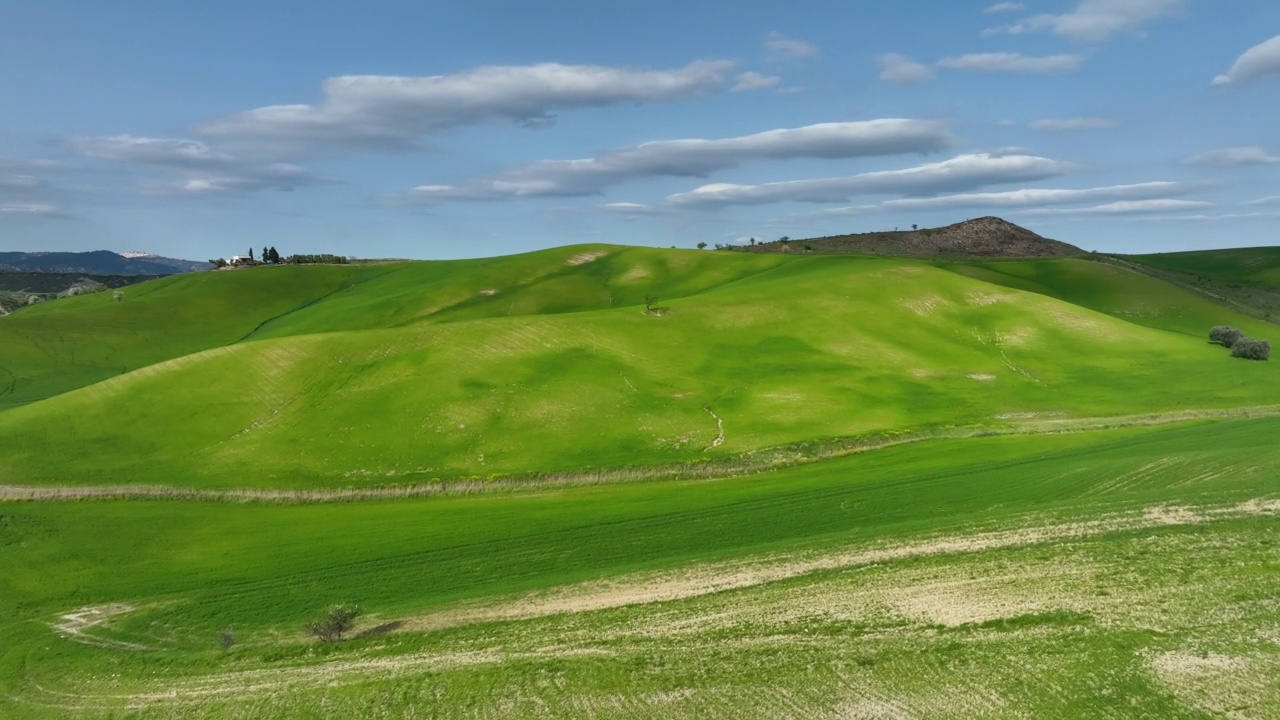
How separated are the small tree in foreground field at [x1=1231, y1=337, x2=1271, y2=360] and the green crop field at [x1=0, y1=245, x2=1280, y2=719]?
13.4 ft

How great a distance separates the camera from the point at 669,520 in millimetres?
41594


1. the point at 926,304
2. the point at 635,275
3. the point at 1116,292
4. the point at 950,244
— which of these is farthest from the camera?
the point at 950,244

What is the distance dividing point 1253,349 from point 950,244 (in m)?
104

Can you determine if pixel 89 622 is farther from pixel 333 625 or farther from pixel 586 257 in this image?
pixel 586 257

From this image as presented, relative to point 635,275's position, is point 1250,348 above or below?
below

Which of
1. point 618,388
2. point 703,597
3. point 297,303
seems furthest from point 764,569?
point 297,303

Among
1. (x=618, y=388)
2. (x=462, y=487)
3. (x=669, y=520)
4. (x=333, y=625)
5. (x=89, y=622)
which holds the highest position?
(x=618, y=388)

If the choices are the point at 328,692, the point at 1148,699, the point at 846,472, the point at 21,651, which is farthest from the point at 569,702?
the point at 846,472

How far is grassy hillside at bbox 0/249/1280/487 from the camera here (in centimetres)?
5553

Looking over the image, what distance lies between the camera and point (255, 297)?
153000 mm

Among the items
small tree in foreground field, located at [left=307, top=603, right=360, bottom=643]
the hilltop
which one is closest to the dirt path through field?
small tree in foreground field, located at [left=307, top=603, right=360, bottom=643]

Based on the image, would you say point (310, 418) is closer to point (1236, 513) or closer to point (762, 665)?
point (762, 665)

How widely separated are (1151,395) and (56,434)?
91.3 metres

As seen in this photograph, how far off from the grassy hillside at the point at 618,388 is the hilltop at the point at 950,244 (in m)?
73.2
